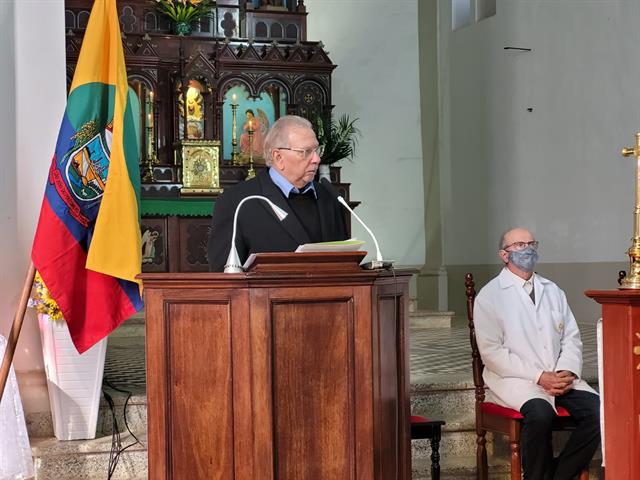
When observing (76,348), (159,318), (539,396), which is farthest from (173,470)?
(539,396)

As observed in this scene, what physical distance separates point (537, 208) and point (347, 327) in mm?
7710

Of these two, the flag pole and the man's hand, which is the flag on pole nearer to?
the flag pole

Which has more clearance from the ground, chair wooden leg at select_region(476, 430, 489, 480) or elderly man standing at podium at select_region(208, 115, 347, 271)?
elderly man standing at podium at select_region(208, 115, 347, 271)

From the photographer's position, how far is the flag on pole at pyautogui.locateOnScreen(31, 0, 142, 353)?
484 cm

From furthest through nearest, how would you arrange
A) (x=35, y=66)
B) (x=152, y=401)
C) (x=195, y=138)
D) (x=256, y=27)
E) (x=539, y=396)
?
(x=256, y=27), (x=195, y=138), (x=35, y=66), (x=539, y=396), (x=152, y=401)

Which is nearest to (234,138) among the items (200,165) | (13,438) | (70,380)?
(200,165)

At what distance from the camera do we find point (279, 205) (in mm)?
4215

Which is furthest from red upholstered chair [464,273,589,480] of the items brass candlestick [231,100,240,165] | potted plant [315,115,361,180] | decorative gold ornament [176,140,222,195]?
brass candlestick [231,100,240,165]

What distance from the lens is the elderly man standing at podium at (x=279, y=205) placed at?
4.13 meters

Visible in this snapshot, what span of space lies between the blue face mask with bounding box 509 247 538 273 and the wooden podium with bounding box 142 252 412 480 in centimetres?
194

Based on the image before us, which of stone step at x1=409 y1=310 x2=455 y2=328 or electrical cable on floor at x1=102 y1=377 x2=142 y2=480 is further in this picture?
stone step at x1=409 y1=310 x2=455 y2=328

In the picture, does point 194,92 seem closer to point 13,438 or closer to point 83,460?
point 83,460

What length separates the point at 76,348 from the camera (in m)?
4.96

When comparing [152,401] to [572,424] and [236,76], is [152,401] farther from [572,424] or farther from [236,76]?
[236,76]
